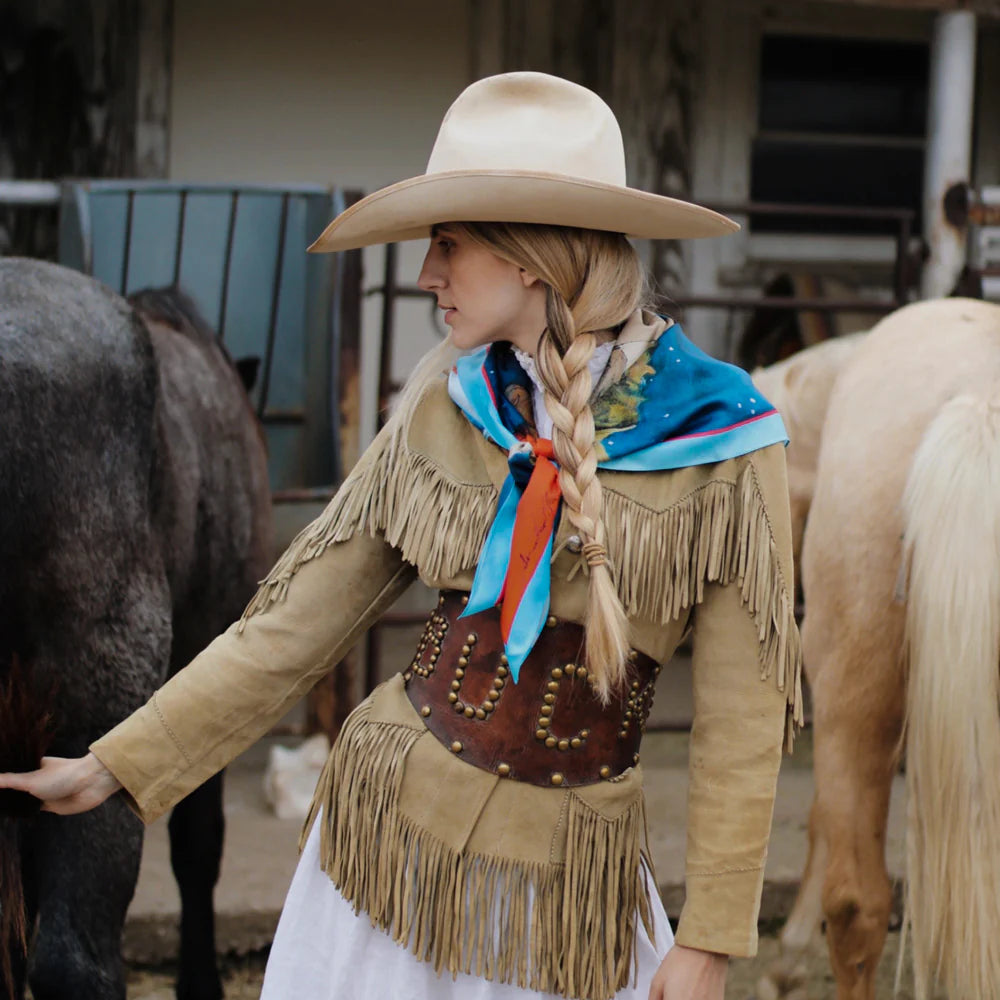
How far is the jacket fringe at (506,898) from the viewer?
166 cm

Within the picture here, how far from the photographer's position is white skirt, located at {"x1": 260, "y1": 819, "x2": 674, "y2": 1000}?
5.57 feet

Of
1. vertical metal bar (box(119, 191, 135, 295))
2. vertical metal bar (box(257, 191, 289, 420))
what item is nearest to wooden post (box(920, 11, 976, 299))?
vertical metal bar (box(257, 191, 289, 420))

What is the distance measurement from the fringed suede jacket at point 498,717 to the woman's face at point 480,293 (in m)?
0.12

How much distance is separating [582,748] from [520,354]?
18.0 inches

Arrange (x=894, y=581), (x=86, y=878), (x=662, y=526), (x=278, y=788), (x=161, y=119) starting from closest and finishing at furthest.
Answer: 1. (x=662, y=526)
2. (x=86, y=878)
3. (x=894, y=581)
4. (x=278, y=788)
5. (x=161, y=119)

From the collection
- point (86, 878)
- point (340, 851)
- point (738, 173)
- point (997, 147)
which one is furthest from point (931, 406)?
point (997, 147)

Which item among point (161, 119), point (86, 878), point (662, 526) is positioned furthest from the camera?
point (161, 119)

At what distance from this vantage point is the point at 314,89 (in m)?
5.86

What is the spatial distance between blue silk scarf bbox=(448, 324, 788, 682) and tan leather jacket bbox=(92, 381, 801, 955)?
0.03m

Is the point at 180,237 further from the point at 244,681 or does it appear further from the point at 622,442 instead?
the point at 622,442

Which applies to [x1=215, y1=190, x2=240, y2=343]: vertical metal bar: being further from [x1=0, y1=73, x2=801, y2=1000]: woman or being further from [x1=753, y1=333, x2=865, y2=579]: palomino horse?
[x1=0, y1=73, x2=801, y2=1000]: woman

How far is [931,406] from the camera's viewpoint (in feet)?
9.04

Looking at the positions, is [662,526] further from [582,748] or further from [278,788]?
[278,788]

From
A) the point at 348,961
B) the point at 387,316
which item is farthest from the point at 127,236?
the point at 348,961
